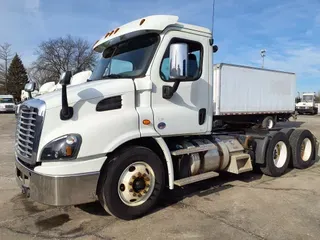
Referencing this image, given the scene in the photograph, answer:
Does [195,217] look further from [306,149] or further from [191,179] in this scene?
[306,149]

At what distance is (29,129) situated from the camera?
4219 mm

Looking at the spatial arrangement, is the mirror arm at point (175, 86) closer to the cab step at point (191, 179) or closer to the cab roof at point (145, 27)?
the cab roof at point (145, 27)

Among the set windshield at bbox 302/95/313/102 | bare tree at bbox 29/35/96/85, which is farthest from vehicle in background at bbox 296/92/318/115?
bare tree at bbox 29/35/96/85

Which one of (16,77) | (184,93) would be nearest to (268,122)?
(184,93)

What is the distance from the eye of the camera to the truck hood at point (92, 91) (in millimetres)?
4117

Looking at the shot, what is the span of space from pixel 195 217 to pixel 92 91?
7.49 feet

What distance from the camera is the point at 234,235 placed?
4074 millimetres

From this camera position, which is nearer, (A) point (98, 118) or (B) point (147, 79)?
(A) point (98, 118)

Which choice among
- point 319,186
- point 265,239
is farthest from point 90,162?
point 319,186

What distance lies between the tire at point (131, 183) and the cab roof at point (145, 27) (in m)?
1.74

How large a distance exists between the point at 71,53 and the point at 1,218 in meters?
52.1

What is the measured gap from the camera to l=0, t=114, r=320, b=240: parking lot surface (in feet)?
13.5

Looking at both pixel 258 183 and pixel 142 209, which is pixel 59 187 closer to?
pixel 142 209

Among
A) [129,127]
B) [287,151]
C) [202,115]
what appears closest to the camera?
[129,127]
